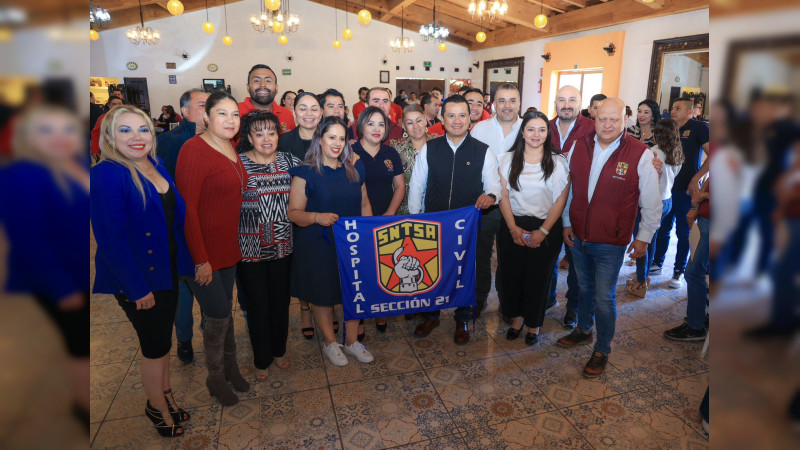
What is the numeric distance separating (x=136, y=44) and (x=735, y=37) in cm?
1486

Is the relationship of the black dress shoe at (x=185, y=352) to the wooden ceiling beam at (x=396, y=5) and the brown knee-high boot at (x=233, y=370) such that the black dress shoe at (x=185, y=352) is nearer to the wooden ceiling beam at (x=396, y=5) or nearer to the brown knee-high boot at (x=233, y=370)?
the brown knee-high boot at (x=233, y=370)

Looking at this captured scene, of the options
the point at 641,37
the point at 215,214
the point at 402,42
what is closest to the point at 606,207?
the point at 215,214

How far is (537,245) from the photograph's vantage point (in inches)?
113

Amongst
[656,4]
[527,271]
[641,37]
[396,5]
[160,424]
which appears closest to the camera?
[160,424]

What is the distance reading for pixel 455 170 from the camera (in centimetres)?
291

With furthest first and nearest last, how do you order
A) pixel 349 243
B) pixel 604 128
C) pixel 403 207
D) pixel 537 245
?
pixel 403 207
pixel 537 245
pixel 349 243
pixel 604 128

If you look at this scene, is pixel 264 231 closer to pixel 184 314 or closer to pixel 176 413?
pixel 184 314

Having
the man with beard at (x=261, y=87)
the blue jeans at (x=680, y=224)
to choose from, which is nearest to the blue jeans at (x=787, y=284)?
the man with beard at (x=261, y=87)

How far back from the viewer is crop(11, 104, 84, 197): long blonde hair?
24 cm

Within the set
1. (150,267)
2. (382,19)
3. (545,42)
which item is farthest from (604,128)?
(382,19)

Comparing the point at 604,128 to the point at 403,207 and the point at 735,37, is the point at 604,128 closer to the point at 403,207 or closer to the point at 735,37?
the point at 403,207

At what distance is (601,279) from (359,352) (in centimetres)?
161

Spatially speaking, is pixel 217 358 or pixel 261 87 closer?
pixel 217 358

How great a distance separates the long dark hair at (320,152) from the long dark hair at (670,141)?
272cm
